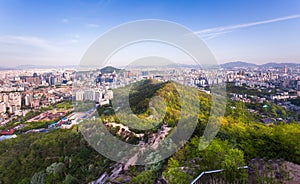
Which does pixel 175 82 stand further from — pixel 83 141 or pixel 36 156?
pixel 36 156

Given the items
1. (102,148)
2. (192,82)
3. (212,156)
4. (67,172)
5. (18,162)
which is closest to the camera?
(212,156)

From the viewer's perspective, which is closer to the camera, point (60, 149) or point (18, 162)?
point (60, 149)

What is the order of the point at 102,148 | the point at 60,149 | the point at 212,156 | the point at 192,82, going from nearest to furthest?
the point at 212,156 < the point at 102,148 < the point at 60,149 < the point at 192,82

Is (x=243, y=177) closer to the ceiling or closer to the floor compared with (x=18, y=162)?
closer to the ceiling

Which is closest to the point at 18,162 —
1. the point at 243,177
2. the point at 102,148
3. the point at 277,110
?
the point at 102,148

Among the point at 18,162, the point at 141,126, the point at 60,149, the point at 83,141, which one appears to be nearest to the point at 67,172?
the point at 83,141

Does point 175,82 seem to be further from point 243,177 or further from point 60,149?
point 243,177

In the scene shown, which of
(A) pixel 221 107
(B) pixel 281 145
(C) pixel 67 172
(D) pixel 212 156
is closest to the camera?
(D) pixel 212 156

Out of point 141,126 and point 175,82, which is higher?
point 175,82

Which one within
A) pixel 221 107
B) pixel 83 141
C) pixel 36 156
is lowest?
pixel 36 156
